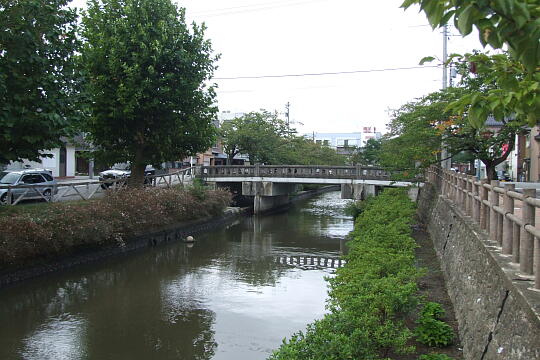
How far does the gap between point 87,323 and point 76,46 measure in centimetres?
818

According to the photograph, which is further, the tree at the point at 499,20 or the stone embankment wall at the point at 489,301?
the stone embankment wall at the point at 489,301

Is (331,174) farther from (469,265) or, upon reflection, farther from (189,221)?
(469,265)

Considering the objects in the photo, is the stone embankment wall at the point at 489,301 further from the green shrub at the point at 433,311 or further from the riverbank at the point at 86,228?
the riverbank at the point at 86,228

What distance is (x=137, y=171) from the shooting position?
24.9 m

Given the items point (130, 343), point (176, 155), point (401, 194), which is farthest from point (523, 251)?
point (401, 194)

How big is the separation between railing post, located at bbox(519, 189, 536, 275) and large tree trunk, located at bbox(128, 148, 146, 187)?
2067cm

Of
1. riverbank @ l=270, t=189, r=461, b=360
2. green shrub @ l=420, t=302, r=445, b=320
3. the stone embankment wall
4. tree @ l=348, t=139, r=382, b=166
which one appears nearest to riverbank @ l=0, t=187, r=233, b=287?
riverbank @ l=270, t=189, r=461, b=360

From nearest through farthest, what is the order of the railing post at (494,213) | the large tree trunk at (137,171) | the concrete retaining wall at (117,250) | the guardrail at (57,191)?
1. the railing post at (494,213)
2. the concrete retaining wall at (117,250)
3. the guardrail at (57,191)
4. the large tree trunk at (137,171)

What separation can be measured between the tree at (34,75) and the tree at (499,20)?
468 inches

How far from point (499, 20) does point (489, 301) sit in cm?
498

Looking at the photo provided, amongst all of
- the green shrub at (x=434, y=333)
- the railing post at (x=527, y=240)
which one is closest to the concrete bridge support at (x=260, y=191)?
the green shrub at (x=434, y=333)

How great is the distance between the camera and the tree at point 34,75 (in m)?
12.6

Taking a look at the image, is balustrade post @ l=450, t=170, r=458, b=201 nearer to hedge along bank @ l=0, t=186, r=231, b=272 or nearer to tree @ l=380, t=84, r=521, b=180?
tree @ l=380, t=84, r=521, b=180

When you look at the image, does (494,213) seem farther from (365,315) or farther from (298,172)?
(298,172)
